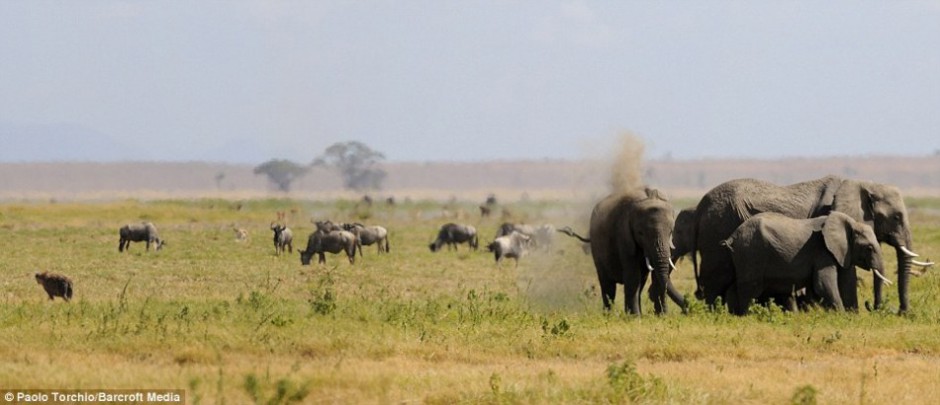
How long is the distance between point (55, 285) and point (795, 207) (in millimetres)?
11356

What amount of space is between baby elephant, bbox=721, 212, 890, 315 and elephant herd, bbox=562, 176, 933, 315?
13 millimetres

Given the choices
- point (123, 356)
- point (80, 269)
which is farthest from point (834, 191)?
point (80, 269)

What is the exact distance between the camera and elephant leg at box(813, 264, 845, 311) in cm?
1897

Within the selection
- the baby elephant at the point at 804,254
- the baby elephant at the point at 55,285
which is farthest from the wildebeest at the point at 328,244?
the baby elephant at the point at 804,254

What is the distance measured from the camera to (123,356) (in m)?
14.9

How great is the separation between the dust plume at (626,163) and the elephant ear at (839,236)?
3.85 m

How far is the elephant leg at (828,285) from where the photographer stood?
62.2 ft

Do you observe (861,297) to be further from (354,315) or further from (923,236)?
(923,236)

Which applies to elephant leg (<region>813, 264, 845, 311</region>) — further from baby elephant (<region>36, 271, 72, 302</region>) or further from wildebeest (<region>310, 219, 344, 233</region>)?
wildebeest (<region>310, 219, 344, 233</region>)

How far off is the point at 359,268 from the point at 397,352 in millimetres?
A: 17308

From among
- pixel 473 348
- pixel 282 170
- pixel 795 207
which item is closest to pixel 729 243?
pixel 795 207

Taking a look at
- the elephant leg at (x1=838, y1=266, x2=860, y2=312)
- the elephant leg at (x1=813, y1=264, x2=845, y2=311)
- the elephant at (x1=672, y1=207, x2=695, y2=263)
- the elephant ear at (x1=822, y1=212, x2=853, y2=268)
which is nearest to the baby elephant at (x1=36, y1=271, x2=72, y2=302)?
the elephant at (x1=672, y1=207, x2=695, y2=263)

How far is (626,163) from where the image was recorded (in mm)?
22281

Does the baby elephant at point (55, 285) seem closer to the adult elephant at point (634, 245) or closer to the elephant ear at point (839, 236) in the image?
the adult elephant at point (634, 245)
